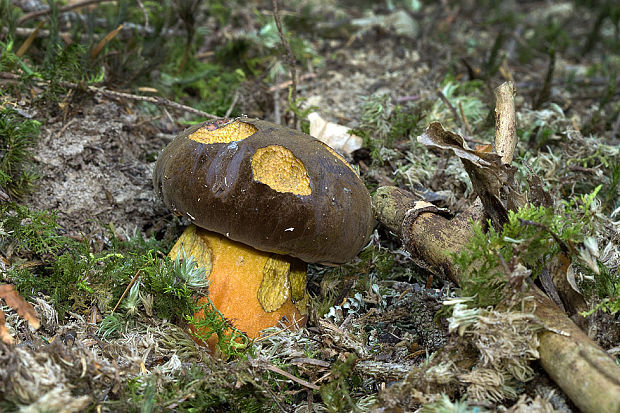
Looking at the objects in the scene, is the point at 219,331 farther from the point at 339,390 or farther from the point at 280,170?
the point at 280,170

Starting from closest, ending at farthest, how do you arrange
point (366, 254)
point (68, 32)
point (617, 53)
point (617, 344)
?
1. point (617, 344)
2. point (366, 254)
3. point (68, 32)
4. point (617, 53)

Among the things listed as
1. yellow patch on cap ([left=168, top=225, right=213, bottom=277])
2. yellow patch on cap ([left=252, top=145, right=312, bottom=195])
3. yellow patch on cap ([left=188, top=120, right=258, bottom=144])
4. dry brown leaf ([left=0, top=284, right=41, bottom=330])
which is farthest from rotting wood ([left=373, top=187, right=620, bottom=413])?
dry brown leaf ([left=0, top=284, right=41, bottom=330])

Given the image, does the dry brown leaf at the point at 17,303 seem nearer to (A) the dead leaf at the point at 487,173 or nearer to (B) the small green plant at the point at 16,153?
(B) the small green plant at the point at 16,153

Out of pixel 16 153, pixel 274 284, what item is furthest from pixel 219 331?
pixel 16 153

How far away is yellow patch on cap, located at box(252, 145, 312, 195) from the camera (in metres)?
1.88

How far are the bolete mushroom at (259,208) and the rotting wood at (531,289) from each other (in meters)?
0.18

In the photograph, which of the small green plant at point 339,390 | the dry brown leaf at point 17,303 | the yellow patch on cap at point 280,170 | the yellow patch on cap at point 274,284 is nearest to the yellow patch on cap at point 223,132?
the yellow patch on cap at point 280,170

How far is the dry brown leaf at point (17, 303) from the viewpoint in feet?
5.82

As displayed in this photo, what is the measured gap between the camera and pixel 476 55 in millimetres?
4535

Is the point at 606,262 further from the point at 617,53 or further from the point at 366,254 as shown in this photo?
the point at 617,53

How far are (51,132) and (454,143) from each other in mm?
2174

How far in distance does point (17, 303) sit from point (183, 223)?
36.5 inches

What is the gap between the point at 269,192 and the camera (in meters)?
1.85

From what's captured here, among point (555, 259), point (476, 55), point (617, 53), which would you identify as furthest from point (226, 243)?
point (617, 53)
